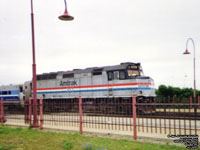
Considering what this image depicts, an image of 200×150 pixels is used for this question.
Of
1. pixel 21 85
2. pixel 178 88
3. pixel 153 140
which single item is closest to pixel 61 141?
pixel 153 140

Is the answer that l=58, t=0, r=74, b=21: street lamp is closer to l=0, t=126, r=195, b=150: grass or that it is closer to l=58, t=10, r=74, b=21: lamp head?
l=58, t=10, r=74, b=21: lamp head

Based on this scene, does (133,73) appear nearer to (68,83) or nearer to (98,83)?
(98,83)

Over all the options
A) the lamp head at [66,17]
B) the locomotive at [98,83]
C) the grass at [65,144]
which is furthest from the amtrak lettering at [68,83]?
the grass at [65,144]

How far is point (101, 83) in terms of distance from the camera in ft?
69.0

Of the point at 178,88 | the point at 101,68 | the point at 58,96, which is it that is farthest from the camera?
the point at 178,88

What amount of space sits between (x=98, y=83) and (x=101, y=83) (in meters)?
0.35

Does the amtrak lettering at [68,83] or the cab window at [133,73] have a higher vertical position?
the cab window at [133,73]

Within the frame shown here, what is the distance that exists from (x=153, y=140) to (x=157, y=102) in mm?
1318

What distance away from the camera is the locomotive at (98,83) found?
1934 cm

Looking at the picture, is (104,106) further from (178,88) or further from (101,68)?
(178,88)

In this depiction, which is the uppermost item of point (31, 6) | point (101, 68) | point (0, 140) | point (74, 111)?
point (31, 6)

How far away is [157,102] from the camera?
8359 mm

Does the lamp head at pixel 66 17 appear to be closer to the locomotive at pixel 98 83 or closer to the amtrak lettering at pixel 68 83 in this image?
the locomotive at pixel 98 83

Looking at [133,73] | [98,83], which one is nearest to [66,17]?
[133,73]
